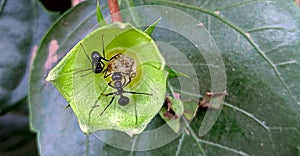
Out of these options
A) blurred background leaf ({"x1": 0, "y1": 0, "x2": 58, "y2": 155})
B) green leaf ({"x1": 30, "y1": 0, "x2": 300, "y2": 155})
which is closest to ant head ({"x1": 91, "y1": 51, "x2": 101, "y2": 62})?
green leaf ({"x1": 30, "y1": 0, "x2": 300, "y2": 155})

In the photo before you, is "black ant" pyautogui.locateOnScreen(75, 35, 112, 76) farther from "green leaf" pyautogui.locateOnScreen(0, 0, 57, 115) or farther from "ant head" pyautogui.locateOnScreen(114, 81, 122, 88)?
"green leaf" pyautogui.locateOnScreen(0, 0, 57, 115)

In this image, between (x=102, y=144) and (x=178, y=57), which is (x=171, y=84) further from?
(x=102, y=144)

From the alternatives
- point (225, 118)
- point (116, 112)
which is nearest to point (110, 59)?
point (116, 112)

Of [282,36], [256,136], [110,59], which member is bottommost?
[256,136]

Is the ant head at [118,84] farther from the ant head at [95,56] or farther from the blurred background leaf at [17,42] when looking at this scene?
the blurred background leaf at [17,42]

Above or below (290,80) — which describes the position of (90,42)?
above

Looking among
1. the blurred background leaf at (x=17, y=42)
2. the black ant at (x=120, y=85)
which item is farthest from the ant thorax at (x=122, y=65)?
the blurred background leaf at (x=17, y=42)

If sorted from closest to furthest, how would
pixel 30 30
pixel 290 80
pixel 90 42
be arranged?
pixel 90 42
pixel 290 80
pixel 30 30

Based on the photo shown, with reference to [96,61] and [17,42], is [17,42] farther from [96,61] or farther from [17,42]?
[96,61]
